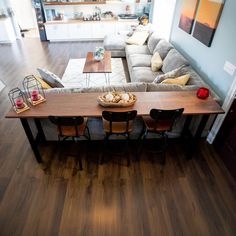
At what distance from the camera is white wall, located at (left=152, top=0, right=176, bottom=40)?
4.43 metres

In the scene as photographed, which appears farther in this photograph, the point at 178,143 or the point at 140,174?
the point at 178,143

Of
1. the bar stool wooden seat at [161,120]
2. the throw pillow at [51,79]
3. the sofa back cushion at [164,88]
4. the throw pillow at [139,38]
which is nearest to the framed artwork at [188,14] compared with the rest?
the throw pillow at [139,38]

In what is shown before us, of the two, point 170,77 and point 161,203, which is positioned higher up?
point 170,77

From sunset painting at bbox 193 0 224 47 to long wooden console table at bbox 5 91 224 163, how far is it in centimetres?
108

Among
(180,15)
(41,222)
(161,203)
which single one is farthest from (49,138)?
(180,15)

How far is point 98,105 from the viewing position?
6.63 feet

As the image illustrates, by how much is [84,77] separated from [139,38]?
195cm

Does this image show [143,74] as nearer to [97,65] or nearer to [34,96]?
[97,65]

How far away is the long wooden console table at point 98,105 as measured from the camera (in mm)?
1911

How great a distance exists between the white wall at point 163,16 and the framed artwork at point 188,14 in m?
0.75

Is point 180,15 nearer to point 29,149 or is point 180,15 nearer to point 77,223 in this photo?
point 29,149

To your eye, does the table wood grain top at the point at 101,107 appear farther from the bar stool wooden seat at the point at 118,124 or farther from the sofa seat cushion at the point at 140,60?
the sofa seat cushion at the point at 140,60

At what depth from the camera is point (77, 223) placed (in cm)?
175

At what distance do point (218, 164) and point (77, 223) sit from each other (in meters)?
1.81
